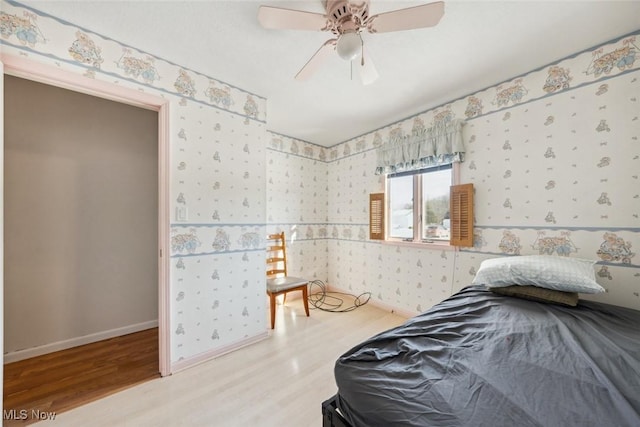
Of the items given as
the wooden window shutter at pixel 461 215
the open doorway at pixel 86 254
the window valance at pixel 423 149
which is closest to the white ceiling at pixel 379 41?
the window valance at pixel 423 149

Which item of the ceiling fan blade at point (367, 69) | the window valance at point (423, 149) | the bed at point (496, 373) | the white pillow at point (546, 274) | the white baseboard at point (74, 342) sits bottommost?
the white baseboard at point (74, 342)

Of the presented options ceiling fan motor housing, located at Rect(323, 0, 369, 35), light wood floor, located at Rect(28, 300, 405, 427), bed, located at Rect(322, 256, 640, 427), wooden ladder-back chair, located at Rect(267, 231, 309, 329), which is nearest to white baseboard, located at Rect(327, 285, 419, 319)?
light wood floor, located at Rect(28, 300, 405, 427)

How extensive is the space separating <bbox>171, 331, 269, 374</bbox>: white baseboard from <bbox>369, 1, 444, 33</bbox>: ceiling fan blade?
272 centimetres

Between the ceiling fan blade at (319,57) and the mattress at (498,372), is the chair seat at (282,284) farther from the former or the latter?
the ceiling fan blade at (319,57)

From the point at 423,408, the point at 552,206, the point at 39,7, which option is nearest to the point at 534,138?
the point at 552,206

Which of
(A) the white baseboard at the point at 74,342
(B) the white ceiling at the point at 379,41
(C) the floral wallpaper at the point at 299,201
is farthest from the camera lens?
(C) the floral wallpaper at the point at 299,201

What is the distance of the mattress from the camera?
746 mm

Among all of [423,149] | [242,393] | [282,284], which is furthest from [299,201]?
[242,393]

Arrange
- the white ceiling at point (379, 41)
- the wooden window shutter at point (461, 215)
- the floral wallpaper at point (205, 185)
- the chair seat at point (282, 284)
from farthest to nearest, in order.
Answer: the chair seat at point (282, 284) < the wooden window shutter at point (461, 215) < the floral wallpaper at point (205, 185) < the white ceiling at point (379, 41)

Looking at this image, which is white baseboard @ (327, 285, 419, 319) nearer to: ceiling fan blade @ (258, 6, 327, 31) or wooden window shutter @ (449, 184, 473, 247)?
wooden window shutter @ (449, 184, 473, 247)

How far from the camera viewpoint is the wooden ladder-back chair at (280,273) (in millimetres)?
2910

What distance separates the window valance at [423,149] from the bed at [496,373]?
1729mm

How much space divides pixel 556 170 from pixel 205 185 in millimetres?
2944

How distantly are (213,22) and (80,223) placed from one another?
2317mm
